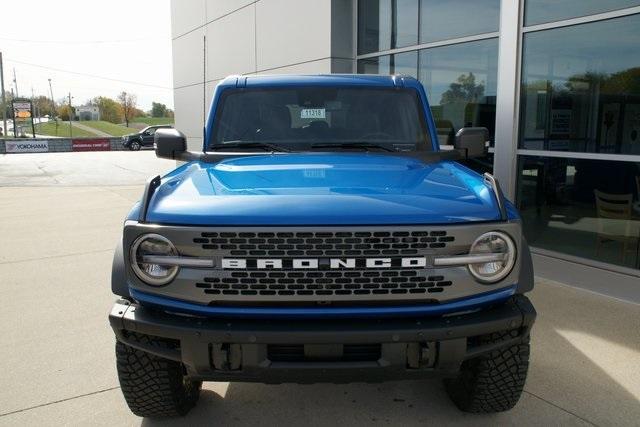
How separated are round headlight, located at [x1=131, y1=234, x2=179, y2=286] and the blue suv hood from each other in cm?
10

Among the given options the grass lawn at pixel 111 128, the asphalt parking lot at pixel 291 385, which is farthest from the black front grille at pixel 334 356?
the grass lawn at pixel 111 128

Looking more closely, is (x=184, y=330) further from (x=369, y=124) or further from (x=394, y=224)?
(x=369, y=124)

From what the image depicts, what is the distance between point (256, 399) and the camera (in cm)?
331

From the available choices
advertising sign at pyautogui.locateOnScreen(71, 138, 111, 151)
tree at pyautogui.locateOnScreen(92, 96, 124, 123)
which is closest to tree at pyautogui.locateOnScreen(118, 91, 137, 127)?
tree at pyautogui.locateOnScreen(92, 96, 124, 123)

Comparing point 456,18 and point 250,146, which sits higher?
point 456,18

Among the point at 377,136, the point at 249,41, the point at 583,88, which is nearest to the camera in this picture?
the point at 377,136

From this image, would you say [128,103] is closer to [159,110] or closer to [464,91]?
[159,110]

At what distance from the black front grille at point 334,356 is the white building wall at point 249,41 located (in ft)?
13.7

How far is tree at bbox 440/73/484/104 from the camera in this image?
25.2 feet

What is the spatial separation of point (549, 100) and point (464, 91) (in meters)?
1.49

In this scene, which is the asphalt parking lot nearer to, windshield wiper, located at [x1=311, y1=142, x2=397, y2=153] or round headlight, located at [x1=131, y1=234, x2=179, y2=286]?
round headlight, located at [x1=131, y1=234, x2=179, y2=286]

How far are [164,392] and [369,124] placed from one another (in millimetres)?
2185

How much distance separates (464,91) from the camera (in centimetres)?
788

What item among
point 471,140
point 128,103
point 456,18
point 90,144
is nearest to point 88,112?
point 128,103
